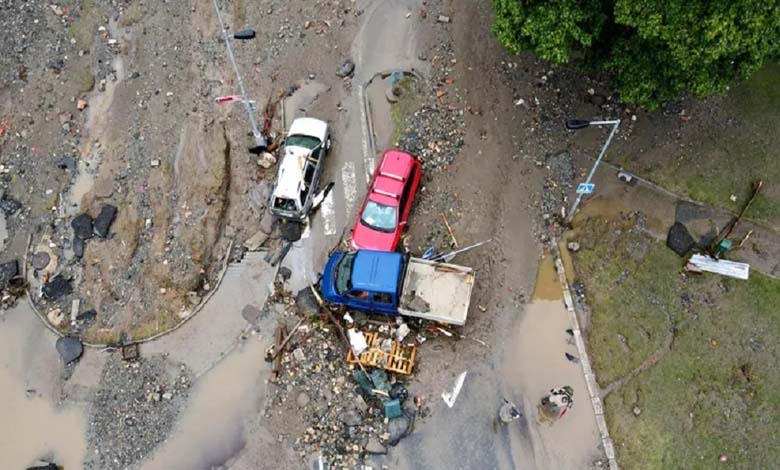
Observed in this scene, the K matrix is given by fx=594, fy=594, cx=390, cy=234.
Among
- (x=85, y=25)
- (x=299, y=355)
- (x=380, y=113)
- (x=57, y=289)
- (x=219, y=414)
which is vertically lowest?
(x=219, y=414)

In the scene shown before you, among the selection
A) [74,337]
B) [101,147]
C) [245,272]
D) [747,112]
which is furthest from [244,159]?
[747,112]

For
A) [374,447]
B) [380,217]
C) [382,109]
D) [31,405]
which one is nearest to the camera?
[374,447]

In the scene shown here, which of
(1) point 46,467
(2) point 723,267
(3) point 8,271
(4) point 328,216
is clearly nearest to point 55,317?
(3) point 8,271

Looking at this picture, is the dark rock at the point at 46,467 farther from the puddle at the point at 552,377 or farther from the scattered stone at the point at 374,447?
the puddle at the point at 552,377

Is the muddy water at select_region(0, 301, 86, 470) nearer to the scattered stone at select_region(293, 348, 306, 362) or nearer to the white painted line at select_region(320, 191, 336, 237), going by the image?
the scattered stone at select_region(293, 348, 306, 362)

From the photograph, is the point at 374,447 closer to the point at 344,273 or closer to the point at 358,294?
the point at 358,294

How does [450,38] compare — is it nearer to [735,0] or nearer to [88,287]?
[735,0]
